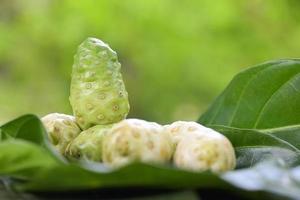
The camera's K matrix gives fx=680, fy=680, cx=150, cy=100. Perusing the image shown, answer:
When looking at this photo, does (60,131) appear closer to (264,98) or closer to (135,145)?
(135,145)

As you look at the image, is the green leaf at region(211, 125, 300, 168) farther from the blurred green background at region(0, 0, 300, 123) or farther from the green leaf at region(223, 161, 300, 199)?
the blurred green background at region(0, 0, 300, 123)

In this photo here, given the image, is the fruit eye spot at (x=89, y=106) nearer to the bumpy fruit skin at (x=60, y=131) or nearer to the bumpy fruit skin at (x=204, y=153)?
the bumpy fruit skin at (x=60, y=131)

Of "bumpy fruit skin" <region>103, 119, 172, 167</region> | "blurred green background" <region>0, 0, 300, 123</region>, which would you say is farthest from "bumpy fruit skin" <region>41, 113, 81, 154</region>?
"blurred green background" <region>0, 0, 300, 123</region>

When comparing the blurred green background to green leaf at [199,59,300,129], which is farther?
the blurred green background

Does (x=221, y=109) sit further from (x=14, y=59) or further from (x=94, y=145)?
(x=14, y=59)

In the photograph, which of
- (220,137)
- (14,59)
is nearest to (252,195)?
(220,137)

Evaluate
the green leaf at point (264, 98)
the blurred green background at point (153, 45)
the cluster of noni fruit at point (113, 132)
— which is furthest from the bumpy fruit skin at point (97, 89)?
the blurred green background at point (153, 45)
